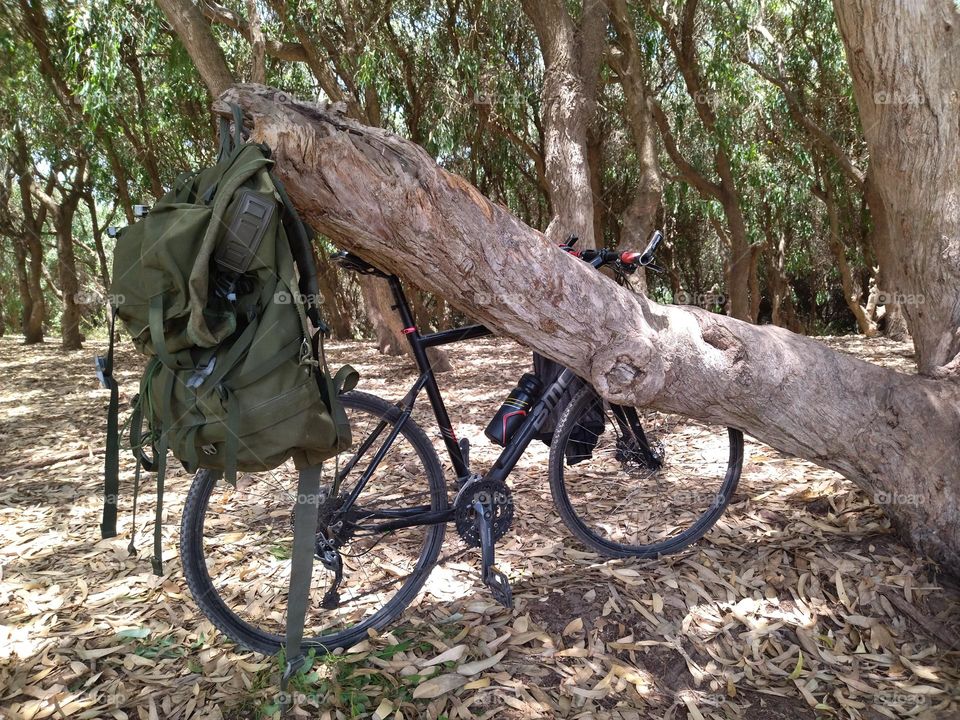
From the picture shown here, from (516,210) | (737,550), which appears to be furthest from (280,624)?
(516,210)

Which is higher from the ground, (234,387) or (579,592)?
(234,387)

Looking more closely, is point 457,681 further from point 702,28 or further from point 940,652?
point 702,28

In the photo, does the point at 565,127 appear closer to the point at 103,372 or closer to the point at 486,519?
the point at 486,519

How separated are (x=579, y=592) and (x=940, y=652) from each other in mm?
1297

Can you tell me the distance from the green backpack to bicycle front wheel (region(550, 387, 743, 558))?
4.14ft

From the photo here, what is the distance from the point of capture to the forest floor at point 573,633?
2131 mm

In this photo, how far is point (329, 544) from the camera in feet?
7.93

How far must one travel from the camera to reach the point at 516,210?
53.6 feet

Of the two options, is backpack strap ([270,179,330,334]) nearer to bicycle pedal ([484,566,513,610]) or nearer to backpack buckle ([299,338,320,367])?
backpack buckle ([299,338,320,367])

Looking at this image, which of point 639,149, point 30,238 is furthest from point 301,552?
point 30,238

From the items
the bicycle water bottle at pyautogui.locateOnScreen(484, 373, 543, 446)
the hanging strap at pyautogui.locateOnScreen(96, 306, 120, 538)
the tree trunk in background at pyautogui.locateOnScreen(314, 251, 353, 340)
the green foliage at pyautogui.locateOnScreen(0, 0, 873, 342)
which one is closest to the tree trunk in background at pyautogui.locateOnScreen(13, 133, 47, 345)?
the green foliage at pyautogui.locateOnScreen(0, 0, 873, 342)

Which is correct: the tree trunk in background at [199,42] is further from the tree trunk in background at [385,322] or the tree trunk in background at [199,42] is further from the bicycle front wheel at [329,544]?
the bicycle front wheel at [329,544]

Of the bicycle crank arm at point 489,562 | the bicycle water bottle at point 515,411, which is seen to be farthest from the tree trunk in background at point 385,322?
the bicycle crank arm at point 489,562

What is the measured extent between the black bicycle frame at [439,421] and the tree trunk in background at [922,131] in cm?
150
